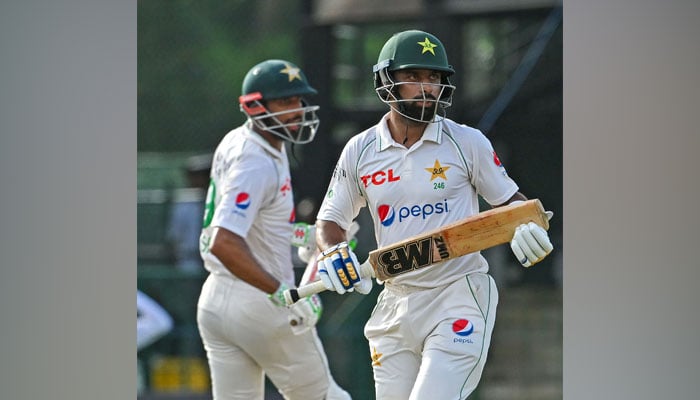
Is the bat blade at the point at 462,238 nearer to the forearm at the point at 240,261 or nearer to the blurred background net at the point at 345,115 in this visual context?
the forearm at the point at 240,261

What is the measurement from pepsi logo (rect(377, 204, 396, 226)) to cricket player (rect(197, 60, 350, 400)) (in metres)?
0.89

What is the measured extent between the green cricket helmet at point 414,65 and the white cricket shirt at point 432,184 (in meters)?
0.08

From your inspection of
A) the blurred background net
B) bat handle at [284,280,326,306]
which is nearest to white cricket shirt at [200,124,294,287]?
bat handle at [284,280,326,306]

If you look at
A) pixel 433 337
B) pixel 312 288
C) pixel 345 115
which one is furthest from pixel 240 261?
pixel 345 115

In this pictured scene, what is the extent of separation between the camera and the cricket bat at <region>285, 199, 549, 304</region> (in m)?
4.12

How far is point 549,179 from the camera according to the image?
7258 millimetres

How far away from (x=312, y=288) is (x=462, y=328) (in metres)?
0.56

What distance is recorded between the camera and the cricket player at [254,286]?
5246 mm

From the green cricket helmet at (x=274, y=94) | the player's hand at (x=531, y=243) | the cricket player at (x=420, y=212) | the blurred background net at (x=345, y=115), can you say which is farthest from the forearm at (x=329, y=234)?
the blurred background net at (x=345, y=115)

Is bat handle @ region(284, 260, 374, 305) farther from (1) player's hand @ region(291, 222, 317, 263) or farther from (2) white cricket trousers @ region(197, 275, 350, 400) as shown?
(1) player's hand @ region(291, 222, 317, 263)

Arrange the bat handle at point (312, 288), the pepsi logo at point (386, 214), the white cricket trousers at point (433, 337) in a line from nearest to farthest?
the white cricket trousers at point (433, 337) < the bat handle at point (312, 288) < the pepsi logo at point (386, 214)

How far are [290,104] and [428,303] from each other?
5.45 ft
